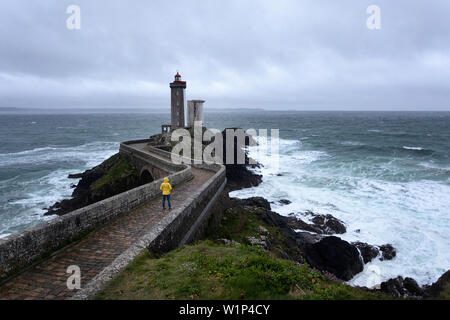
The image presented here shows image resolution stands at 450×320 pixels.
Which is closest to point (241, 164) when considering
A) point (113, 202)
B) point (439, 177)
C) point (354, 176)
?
point (354, 176)

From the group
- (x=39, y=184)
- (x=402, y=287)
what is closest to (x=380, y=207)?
(x=402, y=287)

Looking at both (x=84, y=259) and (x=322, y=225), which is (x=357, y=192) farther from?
(x=84, y=259)

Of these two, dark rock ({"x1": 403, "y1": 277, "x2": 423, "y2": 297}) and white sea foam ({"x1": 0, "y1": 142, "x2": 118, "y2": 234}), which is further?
white sea foam ({"x1": 0, "y1": 142, "x2": 118, "y2": 234})

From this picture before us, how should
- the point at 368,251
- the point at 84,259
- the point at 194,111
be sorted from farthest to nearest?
A: the point at 194,111 → the point at 368,251 → the point at 84,259

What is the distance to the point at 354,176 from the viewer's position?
29609 mm

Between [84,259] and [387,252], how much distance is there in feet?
47.2

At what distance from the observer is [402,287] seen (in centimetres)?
1195

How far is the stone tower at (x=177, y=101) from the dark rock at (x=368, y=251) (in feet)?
77.1

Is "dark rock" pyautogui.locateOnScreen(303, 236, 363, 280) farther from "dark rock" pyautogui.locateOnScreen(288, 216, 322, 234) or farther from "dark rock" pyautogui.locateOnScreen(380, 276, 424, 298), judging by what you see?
"dark rock" pyautogui.locateOnScreen(288, 216, 322, 234)

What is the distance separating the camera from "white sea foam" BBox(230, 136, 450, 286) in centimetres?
1378

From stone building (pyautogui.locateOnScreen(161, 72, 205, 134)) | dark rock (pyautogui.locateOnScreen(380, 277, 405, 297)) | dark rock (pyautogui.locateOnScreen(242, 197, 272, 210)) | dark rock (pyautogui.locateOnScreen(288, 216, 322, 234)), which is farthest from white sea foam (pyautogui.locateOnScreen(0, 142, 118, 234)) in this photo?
dark rock (pyautogui.locateOnScreen(380, 277, 405, 297))

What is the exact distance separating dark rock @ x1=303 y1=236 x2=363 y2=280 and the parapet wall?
854cm
